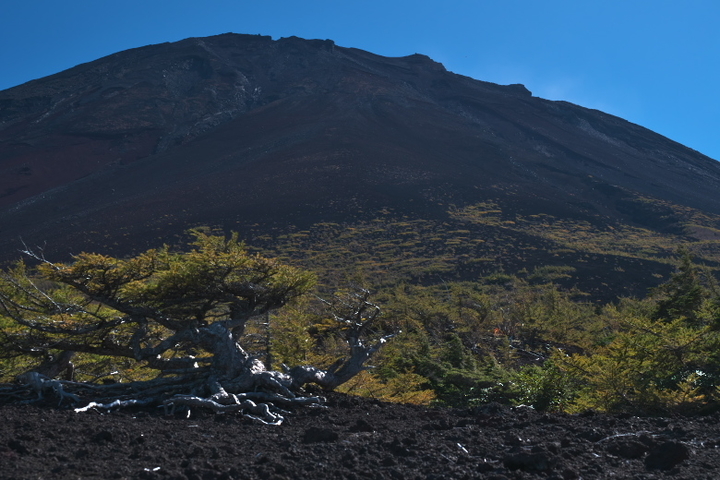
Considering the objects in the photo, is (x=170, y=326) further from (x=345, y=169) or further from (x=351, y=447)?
(x=345, y=169)

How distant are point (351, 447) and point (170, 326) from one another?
12.0ft

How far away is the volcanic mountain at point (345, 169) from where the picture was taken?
146 ft

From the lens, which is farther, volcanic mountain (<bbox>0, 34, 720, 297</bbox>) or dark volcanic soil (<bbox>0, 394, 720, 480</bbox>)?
volcanic mountain (<bbox>0, 34, 720, 297</bbox>)

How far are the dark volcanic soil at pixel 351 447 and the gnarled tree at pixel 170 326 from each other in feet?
1.84

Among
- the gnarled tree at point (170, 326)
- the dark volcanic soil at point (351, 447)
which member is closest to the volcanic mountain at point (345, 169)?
the gnarled tree at point (170, 326)

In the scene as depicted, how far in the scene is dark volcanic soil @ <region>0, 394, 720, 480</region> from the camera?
3.57 m

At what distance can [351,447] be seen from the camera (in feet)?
13.8

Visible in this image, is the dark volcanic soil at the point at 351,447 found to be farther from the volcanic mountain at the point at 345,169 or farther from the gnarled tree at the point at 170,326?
the volcanic mountain at the point at 345,169

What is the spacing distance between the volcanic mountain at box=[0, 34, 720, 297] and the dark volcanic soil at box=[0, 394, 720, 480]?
30.2 meters

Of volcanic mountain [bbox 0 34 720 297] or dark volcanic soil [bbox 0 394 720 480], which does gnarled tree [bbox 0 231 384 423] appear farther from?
volcanic mountain [bbox 0 34 720 297]

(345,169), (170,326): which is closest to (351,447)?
(170,326)

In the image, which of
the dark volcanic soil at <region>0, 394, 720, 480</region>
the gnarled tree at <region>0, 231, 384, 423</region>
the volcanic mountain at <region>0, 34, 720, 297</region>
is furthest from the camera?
the volcanic mountain at <region>0, 34, 720, 297</region>

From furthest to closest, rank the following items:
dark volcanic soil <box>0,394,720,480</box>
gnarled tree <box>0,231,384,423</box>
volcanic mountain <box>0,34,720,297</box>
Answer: volcanic mountain <box>0,34,720,297</box>
gnarled tree <box>0,231,384,423</box>
dark volcanic soil <box>0,394,720,480</box>

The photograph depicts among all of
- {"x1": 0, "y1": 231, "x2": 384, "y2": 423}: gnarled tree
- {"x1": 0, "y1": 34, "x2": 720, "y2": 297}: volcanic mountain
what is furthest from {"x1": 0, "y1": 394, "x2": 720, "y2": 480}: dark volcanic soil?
{"x1": 0, "y1": 34, "x2": 720, "y2": 297}: volcanic mountain
